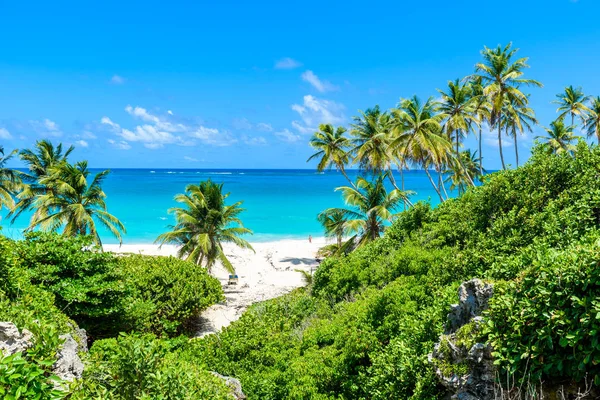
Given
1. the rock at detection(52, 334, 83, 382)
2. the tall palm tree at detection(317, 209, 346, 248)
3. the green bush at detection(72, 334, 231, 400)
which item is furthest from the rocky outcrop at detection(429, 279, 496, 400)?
the tall palm tree at detection(317, 209, 346, 248)

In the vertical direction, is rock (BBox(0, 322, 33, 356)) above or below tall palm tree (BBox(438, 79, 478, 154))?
below

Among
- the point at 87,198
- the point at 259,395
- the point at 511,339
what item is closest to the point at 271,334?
the point at 259,395

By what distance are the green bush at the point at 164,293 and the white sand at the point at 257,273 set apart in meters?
1.94

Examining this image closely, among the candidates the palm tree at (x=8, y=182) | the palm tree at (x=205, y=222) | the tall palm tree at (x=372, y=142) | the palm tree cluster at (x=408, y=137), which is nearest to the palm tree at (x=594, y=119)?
the palm tree cluster at (x=408, y=137)

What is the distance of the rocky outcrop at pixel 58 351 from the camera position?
4.69m

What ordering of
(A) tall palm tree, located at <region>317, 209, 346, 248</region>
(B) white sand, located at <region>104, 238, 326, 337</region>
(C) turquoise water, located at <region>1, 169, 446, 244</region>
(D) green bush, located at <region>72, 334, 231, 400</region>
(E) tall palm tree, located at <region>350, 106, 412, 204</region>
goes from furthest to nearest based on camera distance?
(C) turquoise water, located at <region>1, 169, 446, 244</region> → (E) tall palm tree, located at <region>350, 106, 412, 204</region> → (A) tall palm tree, located at <region>317, 209, 346, 248</region> → (B) white sand, located at <region>104, 238, 326, 337</region> → (D) green bush, located at <region>72, 334, 231, 400</region>

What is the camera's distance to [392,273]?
10523mm

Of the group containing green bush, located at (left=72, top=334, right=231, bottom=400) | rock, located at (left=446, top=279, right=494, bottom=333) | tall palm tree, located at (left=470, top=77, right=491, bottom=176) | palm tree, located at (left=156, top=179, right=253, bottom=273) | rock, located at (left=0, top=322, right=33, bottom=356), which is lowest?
green bush, located at (left=72, top=334, right=231, bottom=400)

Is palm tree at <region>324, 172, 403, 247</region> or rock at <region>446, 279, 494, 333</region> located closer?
rock at <region>446, 279, 494, 333</region>

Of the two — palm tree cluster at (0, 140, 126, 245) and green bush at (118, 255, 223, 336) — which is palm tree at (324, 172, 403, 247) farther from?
palm tree cluster at (0, 140, 126, 245)

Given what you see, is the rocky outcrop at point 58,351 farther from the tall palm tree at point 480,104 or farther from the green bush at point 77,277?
the tall palm tree at point 480,104

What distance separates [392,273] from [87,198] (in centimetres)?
1789

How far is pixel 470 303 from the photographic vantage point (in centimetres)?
560

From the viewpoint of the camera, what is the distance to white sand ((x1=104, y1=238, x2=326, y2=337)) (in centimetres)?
1862
